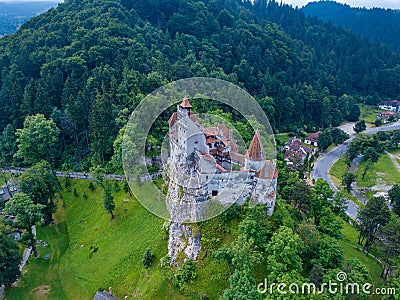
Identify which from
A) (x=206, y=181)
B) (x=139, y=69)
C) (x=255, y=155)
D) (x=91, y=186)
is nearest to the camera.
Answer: (x=255, y=155)

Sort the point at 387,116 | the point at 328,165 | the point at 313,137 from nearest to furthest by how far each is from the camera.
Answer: the point at 328,165
the point at 313,137
the point at 387,116

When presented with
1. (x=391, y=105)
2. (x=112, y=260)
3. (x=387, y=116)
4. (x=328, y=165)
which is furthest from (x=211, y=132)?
(x=391, y=105)

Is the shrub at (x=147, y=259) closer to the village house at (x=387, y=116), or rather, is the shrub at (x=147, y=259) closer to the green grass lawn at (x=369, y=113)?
the green grass lawn at (x=369, y=113)

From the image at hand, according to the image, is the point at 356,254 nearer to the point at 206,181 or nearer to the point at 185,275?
the point at 206,181

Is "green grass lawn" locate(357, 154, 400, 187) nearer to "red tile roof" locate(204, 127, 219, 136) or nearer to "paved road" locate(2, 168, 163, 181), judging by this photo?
"red tile roof" locate(204, 127, 219, 136)

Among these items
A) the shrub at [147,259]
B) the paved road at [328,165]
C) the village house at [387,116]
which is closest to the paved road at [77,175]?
the shrub at [147,259]
